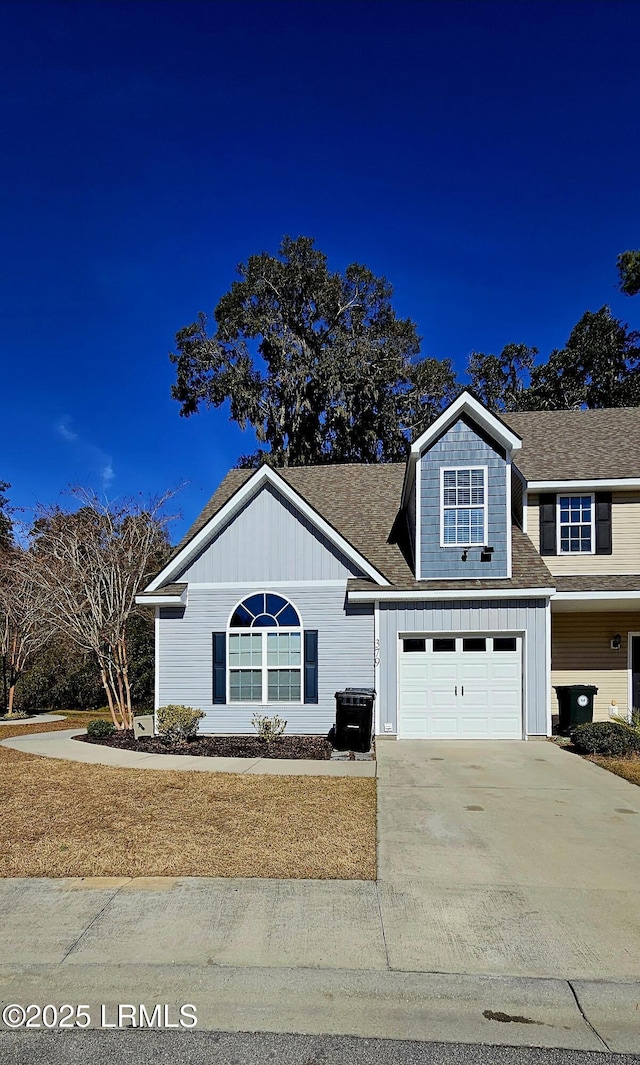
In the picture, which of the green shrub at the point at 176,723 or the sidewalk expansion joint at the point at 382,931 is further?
the green shrub at the point at 176,723

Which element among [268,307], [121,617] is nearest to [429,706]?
[121,617]

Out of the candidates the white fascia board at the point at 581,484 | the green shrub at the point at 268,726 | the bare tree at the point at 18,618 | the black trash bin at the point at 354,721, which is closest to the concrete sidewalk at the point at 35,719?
the bare tree at the point at 18,618

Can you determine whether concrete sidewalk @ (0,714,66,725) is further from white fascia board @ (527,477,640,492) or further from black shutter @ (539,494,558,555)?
white fascia board @ (527,477,640,492)

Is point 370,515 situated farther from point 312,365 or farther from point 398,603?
point 312,365

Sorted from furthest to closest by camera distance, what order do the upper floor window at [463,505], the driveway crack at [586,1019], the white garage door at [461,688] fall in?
the upper floor window at [463,505] → the white garage door at [461,688] → the driveway crack at [586,1019]

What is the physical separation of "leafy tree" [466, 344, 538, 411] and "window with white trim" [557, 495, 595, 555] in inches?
923

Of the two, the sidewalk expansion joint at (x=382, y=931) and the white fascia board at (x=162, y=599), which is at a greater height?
the white fascia board at (x=162, y=599)

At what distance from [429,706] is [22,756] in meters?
8.15

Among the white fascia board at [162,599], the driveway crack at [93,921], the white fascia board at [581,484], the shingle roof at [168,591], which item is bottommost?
the driveway crack at [93,921]

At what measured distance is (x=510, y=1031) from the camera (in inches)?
148

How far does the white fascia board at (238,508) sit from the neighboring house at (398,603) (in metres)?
0.03

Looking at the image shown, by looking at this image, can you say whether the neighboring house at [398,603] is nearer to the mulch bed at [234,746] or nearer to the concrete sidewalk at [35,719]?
the mulch bed at [234,746]

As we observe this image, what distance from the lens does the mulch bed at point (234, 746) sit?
1228cm

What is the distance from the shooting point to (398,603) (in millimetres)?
14023
